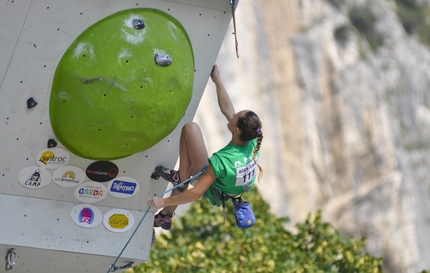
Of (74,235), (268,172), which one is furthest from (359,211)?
(74,235)

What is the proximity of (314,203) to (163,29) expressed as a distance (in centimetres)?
845

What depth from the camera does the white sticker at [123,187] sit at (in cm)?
488

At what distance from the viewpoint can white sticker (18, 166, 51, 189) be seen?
469cm

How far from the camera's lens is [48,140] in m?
4.60

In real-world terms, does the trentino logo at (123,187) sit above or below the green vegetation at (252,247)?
above

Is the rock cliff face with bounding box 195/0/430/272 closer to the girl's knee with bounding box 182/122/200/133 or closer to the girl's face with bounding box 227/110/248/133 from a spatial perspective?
the girl's knee with bounding box 182/122/200/133

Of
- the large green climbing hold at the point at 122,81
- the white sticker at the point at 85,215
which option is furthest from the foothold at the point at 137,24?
the white sticker at the point at 85,215

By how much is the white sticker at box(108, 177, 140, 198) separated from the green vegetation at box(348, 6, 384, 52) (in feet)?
32.7

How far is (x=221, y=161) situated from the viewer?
4.42 m

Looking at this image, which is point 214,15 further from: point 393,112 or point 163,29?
point 393,112

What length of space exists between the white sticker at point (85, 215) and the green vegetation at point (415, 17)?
11595mm

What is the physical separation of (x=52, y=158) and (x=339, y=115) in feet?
28.7

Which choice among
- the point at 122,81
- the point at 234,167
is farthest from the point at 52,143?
the point at 234,167

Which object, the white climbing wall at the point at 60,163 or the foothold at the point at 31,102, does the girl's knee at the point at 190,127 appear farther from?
the foothold at the point at 31,102
